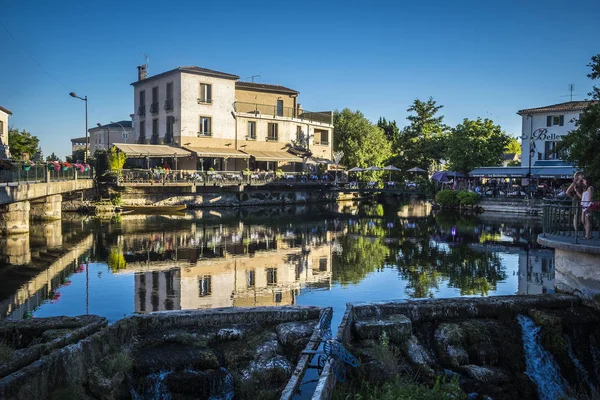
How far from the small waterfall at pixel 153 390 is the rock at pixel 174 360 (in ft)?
0.79

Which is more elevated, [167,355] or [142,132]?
[142,132]

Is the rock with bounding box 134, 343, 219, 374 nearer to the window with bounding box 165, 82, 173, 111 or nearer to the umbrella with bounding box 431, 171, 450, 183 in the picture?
the window with bounding box 165, 82, 173, 111

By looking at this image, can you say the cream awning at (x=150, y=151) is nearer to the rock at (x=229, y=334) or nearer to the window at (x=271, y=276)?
the window at (x=271, y=276)

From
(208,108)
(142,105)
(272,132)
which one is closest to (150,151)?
(208,108)

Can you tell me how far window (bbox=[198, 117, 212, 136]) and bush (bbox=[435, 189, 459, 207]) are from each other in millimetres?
23216

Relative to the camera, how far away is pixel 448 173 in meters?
59.7

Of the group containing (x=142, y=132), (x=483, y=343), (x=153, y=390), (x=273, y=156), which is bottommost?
(x=153, y=390)

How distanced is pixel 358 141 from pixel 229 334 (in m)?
66.5

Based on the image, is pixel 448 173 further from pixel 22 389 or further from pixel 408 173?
pixel 22 389

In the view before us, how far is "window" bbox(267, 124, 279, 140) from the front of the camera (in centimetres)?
6119

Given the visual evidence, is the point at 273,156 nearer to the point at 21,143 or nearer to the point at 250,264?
the point at 21,143

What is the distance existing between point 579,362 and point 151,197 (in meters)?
40.7

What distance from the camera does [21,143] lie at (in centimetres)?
5081

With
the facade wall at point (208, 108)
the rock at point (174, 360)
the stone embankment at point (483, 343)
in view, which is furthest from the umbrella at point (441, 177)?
the rock at point (174, 360)
